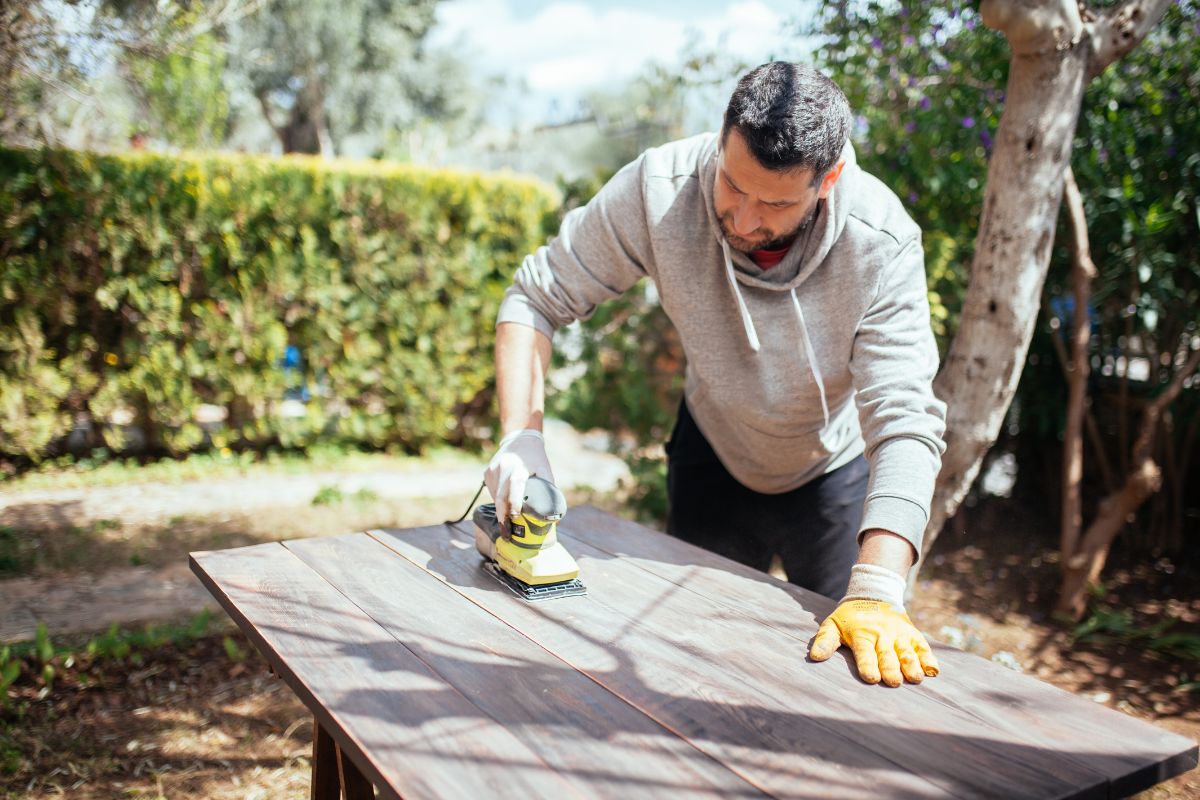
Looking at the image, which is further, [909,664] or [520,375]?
[520,375]

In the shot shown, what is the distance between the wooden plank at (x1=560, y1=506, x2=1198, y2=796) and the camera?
1.35 m

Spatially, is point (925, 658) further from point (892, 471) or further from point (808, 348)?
point (808, 348)

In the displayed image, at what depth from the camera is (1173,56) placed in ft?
12.2

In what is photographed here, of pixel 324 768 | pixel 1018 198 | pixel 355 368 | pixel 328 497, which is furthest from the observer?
pixel 355 368

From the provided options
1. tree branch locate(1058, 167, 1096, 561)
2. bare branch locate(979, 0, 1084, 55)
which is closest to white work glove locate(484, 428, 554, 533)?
bare branch locate(979, 0, 1084, 55)

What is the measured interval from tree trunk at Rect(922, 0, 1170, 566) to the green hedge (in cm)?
337

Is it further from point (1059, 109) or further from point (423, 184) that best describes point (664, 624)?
point (423, 184)

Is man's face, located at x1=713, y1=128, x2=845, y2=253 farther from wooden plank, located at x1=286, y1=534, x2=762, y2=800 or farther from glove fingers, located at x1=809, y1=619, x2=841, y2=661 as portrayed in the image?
wooden plank, located at x1=286, y1=534, x2=762, y2=800

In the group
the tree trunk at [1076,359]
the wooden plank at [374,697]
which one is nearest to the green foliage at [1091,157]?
the tree trunk at [1076,359]

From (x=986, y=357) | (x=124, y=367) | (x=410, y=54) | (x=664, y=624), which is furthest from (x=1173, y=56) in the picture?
(x=410, y=54)

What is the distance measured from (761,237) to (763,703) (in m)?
1.11

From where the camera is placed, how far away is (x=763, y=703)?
1503 millimetres

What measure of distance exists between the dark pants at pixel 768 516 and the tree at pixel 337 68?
17.7 meters

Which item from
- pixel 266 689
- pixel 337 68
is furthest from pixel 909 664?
pixel 337 68
